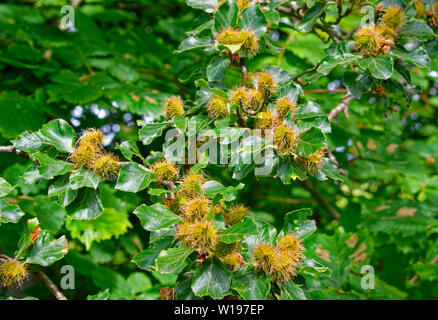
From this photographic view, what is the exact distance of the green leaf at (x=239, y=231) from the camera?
0.96m

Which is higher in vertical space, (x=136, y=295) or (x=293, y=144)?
(x=293, y=144)

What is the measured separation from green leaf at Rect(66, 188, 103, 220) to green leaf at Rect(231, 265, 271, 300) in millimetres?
395

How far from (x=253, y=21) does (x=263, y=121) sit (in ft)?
1.18

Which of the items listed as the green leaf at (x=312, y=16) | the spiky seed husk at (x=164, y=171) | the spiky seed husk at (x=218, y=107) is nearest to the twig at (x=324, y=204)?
the green leaf at (x=312, y=16)

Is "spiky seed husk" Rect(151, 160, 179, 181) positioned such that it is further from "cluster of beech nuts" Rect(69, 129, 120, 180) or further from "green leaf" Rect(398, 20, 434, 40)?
"green leaf" Rect(398, 20, 434, 40)

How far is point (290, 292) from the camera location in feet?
3.47

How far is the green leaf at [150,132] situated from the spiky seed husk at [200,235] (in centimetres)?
32

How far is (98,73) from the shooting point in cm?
216

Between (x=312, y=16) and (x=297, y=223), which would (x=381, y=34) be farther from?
(x=297, y=223)

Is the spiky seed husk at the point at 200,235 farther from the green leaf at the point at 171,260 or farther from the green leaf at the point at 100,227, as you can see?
the green leaf at the point at 100,227
